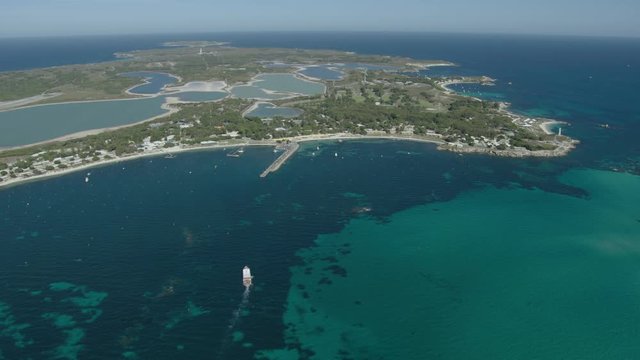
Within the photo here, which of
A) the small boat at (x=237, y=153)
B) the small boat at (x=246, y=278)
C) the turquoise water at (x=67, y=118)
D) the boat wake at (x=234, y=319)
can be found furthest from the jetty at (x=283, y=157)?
the turquoise water at (x=67, y=118)

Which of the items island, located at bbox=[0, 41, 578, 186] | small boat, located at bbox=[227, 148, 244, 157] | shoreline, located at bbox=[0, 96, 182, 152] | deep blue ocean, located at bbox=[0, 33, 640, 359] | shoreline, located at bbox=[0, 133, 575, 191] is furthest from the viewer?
shoreline, located at bbox=[0, 96, 182, 152]

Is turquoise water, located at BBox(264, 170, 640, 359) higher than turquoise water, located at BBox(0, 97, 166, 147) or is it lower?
lower

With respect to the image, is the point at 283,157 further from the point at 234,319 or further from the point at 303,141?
the point at 234,319

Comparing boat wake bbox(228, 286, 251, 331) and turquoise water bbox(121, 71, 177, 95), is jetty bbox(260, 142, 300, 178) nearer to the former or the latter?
boat wake bbox(228, 286, 251, 331)

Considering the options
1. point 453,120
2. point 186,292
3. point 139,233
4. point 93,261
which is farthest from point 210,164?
point 453,120

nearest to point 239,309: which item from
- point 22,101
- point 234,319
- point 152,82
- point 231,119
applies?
point 234,319

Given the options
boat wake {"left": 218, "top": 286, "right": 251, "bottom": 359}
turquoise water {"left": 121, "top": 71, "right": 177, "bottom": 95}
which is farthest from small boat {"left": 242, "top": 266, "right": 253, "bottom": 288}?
turquoise water {"left": 121, "top": 71, "right": 177, "bottom": 95}

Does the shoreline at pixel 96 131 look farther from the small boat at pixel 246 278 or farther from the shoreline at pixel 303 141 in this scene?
the small boat at pixel 246 278
